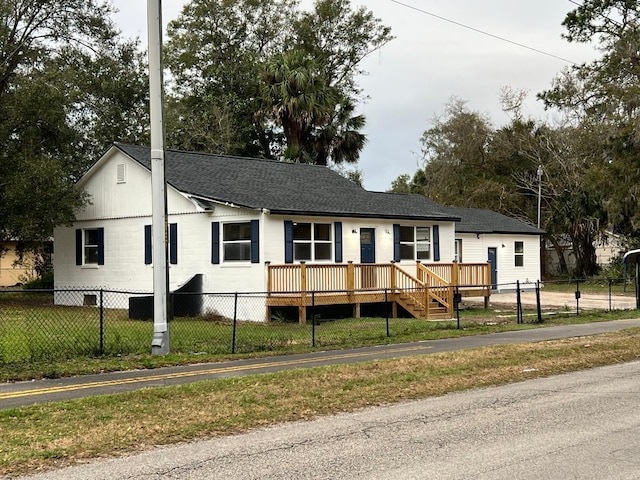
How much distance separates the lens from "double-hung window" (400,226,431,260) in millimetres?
27062

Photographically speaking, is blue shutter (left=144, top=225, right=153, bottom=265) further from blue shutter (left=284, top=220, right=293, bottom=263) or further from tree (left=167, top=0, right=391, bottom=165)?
tree (left=167, top=0, right=391, bottom=165)

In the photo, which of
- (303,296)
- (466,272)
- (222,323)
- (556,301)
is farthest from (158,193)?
(556,301)

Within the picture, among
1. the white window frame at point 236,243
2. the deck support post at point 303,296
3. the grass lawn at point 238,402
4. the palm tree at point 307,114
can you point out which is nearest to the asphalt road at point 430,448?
the grass lawn at point 238,402

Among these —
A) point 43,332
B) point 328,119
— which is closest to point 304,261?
point 43,332

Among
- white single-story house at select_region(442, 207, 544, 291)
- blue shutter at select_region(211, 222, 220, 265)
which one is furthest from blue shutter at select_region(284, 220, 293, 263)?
white single-story house at select_region(442, 207, 544, 291)

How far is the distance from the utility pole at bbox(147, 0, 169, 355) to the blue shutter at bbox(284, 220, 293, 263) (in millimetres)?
8905

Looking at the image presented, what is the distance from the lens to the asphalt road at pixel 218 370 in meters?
10.2

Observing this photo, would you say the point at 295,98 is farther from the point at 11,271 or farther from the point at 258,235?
the point at 258,235

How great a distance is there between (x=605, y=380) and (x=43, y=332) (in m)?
12.5

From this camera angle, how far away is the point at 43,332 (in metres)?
17.4

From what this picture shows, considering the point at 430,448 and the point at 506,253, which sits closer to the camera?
the point at 430,448

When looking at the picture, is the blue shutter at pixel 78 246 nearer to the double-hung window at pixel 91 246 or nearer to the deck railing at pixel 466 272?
the double-hung window at pixel 91 246

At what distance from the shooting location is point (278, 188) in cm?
2580

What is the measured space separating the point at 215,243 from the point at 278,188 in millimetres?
3501
